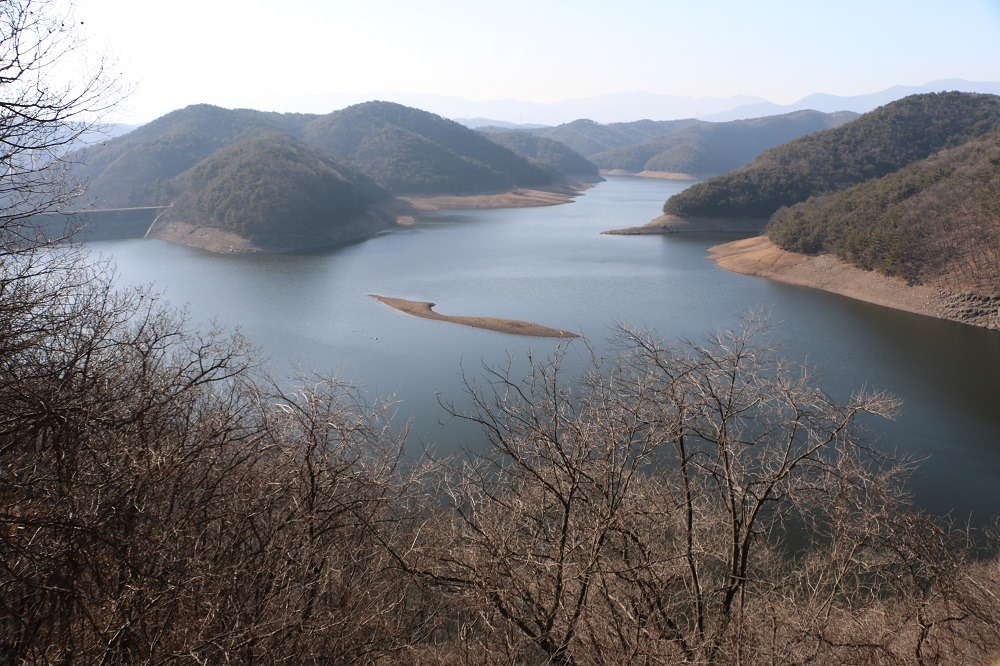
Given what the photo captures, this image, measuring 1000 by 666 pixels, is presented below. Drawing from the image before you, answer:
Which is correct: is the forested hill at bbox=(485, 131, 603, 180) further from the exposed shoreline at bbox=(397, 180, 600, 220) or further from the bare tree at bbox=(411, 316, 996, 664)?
the bare tree at bbox=(411, 316, 996, 664)

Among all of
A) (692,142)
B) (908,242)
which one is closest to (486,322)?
(908,242)

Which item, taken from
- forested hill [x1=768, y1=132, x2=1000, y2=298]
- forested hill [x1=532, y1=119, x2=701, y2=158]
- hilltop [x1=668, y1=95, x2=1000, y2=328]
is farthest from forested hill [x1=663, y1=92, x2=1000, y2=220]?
forested hill [x1=532, y1=119, x2=701, y2=158]

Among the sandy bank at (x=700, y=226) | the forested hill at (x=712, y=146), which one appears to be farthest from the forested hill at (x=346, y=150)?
the forested hill at (x=712, y=146)

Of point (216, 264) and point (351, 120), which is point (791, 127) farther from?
point (216, 264)

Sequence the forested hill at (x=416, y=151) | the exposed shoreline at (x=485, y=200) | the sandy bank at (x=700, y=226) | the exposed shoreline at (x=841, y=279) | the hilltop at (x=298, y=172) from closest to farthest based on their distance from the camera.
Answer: the exposed shoreline at (x=841, y=279)
the hilltop at (x=298, y=172)
the sandy bank at (x=700, y=226)
the exposed shoreline at (x=485, y=200)
the forested hill at (x=416, y=151)

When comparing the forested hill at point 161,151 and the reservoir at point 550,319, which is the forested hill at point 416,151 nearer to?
the forested hill at point 161,151

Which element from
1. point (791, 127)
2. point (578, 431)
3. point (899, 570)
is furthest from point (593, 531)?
point (791, 127)

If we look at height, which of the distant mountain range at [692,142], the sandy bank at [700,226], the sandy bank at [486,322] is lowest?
the sandy bank at [486,322]
